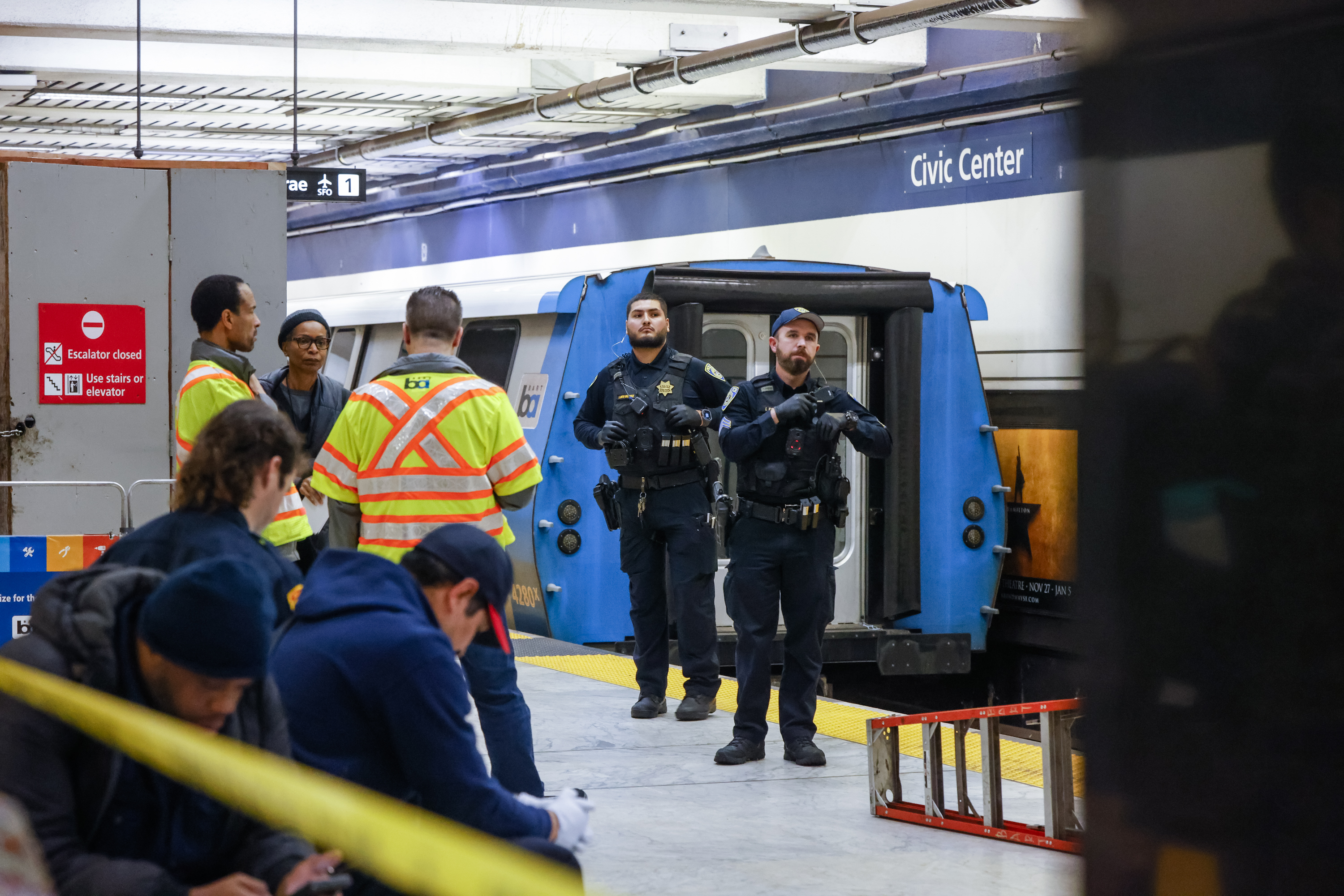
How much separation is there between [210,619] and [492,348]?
26.0 feet

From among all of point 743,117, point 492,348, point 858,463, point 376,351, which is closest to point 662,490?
point 858,463

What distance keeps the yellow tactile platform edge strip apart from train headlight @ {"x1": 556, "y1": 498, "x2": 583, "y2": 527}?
757 mm

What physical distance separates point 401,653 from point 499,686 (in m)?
1.89

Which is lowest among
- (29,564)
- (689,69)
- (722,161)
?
(29,564)

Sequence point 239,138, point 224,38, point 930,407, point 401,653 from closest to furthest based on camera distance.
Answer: point 401,653 → point 930,407 → point 224,38 → point 239,138

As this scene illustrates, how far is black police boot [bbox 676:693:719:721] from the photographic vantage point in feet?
23.2

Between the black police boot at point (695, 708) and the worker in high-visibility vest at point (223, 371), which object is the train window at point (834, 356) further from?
the worker in high-visibility vest at point (223, 371)

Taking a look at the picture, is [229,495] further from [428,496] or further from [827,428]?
[827,428]

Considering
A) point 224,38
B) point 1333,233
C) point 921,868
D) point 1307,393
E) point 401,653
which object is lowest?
point 921,868

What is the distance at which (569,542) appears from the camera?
28.5 ft

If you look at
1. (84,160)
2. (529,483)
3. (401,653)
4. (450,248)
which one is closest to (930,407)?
(529,483)

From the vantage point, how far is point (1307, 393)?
3.88ft

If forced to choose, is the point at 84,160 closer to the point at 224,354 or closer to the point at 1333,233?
the point at 224,354

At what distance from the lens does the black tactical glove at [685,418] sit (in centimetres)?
686
